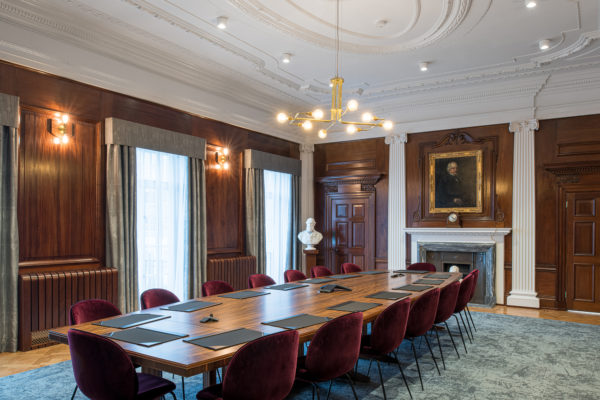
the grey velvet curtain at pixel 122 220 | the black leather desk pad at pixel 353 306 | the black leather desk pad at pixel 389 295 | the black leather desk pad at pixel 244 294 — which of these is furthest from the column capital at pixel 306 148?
the black leather desk pad at pixel 353 306

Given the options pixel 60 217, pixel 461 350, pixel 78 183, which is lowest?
pixel 461 350

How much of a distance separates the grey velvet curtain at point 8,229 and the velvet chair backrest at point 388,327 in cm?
360

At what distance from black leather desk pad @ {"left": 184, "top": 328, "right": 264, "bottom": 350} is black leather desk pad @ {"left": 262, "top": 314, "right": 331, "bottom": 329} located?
244 millimetres

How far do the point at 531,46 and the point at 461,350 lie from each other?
160 inches

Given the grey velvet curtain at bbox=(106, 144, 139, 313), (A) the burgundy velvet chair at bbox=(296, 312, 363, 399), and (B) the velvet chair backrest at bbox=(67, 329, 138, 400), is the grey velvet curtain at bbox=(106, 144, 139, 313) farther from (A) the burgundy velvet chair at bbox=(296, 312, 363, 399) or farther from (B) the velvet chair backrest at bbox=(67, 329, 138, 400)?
(A) the burgundy velvet chair at bbox=(296, 312, 363, 399)

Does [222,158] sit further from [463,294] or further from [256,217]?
[463,294]

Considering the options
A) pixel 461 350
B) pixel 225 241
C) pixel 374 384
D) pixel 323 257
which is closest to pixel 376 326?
pixel 374 384

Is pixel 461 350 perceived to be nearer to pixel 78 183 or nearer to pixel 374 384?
pixel 374 384

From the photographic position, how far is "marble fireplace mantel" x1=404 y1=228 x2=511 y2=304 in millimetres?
7203

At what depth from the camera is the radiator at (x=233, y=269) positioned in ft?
22.2

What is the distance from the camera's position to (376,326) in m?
3.11

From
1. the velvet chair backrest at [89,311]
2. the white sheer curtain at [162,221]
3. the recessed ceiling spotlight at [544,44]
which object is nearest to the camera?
the velvet chair backrest at [89,311]

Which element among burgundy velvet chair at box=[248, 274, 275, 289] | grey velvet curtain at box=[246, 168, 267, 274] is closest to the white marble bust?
grey velvet curtain at box=[246, 168, 267, 274]

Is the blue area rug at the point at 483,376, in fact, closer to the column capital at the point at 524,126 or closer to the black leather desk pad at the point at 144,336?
the black leather desk pad at the point at 144,336
